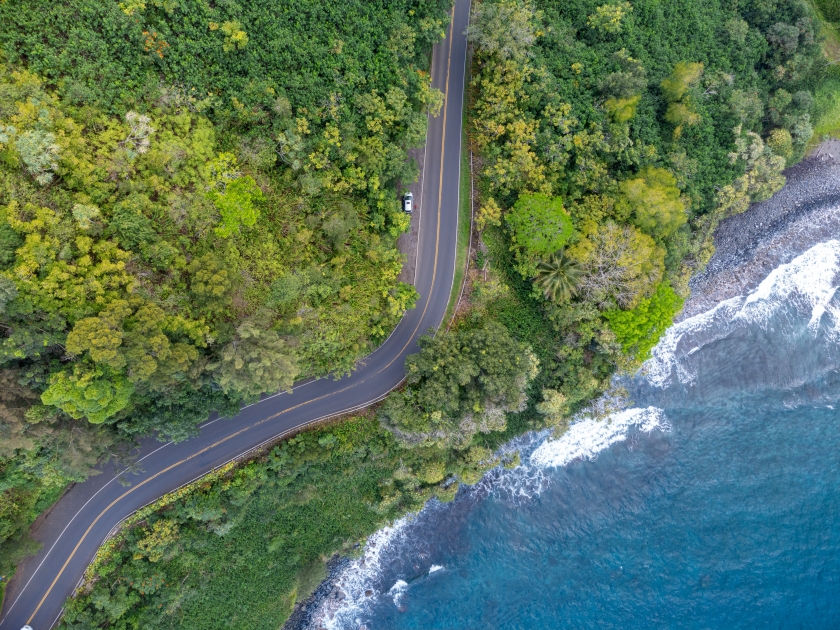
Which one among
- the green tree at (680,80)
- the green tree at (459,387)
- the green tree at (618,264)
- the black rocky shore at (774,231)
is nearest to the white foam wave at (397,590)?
the green tree at (459,387)

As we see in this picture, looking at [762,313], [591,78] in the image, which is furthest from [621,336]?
[591,78]

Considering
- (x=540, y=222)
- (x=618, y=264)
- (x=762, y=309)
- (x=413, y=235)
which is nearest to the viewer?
(x=540, y=222)

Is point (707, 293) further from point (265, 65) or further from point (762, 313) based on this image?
point (265, 65)

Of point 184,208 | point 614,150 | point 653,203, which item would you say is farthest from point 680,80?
point 184,208

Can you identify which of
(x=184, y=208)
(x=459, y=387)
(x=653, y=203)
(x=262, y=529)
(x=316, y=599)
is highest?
(x=184, y=208)

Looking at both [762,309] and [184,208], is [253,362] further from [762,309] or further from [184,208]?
[762,309]

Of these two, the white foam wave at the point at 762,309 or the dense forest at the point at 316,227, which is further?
the white foam wave at the point at 762,309

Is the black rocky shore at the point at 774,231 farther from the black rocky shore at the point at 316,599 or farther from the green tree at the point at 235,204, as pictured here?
the black rocky shore at the point at 316,599
